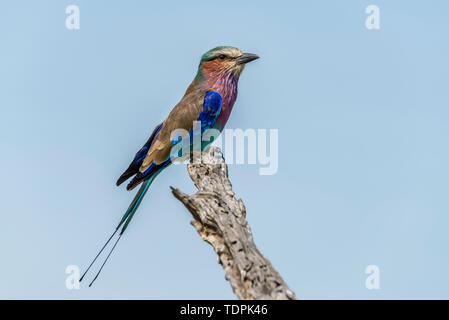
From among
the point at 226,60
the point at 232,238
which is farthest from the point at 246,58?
the point at 232,238

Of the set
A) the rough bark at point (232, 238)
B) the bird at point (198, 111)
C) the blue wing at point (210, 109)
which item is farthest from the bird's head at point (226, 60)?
the rough bark at point (232, 238)

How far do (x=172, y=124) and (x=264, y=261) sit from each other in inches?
127

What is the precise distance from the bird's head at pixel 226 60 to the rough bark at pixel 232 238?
2.21 m

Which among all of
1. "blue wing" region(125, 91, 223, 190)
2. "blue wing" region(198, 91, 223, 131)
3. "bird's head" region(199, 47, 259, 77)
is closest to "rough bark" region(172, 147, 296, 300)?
"blue wing" region(125, 91, 223, 190)

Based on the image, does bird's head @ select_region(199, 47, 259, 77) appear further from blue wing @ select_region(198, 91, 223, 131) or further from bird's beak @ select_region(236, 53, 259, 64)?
blue wing @ select_region(198, 91, 223, 131)

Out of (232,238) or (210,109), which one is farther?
(210,109)

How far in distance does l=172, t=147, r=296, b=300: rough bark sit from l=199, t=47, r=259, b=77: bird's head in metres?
2.21

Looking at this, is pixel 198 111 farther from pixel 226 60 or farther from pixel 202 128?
pixel 226 60

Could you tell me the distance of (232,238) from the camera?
4.36 m

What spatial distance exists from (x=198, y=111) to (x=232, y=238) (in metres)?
2.90

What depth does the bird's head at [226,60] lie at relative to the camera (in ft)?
24.5

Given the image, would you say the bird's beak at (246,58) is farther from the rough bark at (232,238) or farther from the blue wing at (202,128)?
the rough bark at (232,238)

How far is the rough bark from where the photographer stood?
392cm
